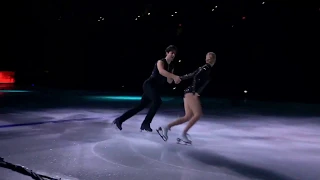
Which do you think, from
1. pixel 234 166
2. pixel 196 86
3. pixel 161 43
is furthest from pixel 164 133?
pixel 161 43

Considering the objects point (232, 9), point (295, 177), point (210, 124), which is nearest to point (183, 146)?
point (295, 177)

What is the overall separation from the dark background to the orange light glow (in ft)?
1.74

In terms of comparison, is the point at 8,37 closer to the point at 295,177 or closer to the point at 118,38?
the point at 118,38

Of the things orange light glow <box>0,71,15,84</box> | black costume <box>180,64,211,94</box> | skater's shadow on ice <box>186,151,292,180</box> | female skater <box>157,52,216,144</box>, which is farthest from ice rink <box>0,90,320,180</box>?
orange light glow <box>0,71,15,84</box>

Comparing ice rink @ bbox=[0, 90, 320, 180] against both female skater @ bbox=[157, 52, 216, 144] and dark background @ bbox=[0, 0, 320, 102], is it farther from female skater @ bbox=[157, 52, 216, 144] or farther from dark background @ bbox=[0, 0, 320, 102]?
dark background @ bbox=[0, 0, 320, 102]

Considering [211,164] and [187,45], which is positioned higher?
[187,45]

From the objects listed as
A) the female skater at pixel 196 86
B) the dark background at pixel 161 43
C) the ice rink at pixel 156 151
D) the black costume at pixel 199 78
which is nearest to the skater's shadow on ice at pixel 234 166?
the ice rink at pixel 156 151

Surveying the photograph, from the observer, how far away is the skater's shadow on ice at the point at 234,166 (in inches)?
173

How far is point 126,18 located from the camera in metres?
28.3

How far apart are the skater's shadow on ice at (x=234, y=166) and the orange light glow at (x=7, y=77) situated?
3353 centimetres

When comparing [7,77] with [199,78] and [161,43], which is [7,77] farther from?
[199,78]

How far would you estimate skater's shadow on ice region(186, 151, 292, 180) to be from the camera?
4395mm

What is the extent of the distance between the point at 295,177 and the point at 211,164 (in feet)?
3.28

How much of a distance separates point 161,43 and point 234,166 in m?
22.7
